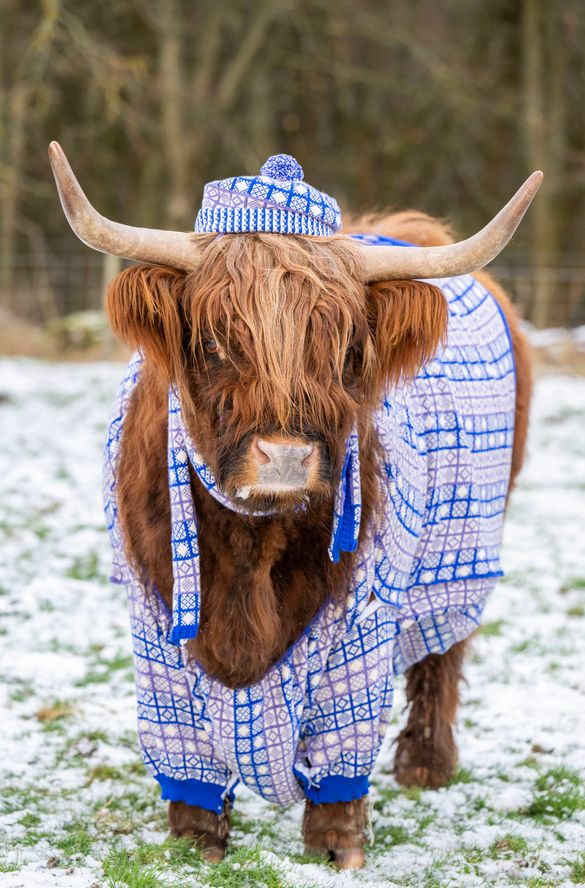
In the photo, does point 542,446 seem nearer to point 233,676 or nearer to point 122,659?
point 122,659

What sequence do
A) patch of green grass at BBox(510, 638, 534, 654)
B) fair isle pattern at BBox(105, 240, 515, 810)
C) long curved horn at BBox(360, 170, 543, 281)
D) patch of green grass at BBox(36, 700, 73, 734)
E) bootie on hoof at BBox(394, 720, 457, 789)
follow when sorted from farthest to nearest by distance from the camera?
patch of green grass at BBox(510, 638, 534, 654) < patch of green grass at BBox(36, 700, 73, 734) < bootie on hoof at BBox(394, 720, 457, 789) < fair isle pattern at BBox(105, 240, 515, 810) < long curved horn at BBox(360, 170, 543, 281)

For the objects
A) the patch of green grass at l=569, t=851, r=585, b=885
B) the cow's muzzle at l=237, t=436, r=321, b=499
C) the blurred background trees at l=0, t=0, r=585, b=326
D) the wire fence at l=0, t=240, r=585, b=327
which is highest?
the blurred background trees at l=0, t=0, r=585, b=326

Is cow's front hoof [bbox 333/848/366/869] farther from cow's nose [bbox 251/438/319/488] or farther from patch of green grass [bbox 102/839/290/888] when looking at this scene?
cow's nose [bbox 251/438/319/488]

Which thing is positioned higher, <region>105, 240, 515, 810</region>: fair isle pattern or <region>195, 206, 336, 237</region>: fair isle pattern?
<region>195, 206, 336, 237</region>: fair isle pattern

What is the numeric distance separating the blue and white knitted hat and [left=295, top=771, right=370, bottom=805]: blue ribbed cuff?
1462 mm

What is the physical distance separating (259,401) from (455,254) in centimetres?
58

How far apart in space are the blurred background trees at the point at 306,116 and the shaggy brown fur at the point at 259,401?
11.9 metres

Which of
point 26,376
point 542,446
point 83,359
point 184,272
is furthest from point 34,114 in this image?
point 184,272

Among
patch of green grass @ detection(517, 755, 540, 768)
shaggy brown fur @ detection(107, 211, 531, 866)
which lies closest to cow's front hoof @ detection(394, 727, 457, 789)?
patch of green grass @ detection(517, 755, 540, 768)

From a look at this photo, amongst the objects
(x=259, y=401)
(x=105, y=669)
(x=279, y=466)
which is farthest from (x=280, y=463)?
(x=105, y=669)

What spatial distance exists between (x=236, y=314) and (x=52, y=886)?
1.34 m

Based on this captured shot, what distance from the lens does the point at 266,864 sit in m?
2.89

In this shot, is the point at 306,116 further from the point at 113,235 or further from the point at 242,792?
the point at 113,235

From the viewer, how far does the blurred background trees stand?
1692cm
